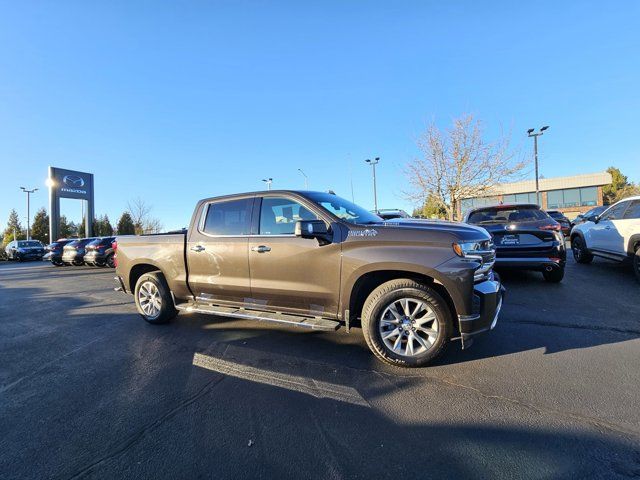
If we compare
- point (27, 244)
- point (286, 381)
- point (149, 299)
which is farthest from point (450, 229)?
point (27, 244)

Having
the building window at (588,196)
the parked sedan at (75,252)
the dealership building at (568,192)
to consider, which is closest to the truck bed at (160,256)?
the parked sedan at (75,252)

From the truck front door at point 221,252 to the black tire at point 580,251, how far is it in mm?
9625

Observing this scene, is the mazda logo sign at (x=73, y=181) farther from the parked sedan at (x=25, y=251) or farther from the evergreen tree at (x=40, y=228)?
the evergreen tree at (x=40, y=228)

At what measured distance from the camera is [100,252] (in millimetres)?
16609

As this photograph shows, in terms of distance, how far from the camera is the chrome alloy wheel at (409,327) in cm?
359

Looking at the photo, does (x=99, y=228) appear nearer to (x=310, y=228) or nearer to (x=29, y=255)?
(x=29, y=255)

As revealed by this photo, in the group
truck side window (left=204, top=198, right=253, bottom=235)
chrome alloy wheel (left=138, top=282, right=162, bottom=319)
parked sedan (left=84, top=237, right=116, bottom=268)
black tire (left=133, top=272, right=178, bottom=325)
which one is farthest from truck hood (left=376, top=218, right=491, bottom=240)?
parked sedan (left=84, top=237, right=116, bottom=268)

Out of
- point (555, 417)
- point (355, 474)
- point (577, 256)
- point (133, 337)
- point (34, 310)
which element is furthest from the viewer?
point (577, 256)

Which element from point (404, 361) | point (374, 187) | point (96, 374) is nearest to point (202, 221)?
point (96, 374)

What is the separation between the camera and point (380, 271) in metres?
3.86

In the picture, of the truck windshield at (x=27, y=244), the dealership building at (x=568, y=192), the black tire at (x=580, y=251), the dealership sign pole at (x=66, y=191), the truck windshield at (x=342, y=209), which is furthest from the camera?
the dealership building at (x=568, y=192)

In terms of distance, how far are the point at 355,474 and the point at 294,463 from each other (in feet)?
1.36

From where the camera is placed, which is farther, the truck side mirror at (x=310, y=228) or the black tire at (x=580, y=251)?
the black tire at (x=580, y=251)

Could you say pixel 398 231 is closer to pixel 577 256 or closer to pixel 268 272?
pixel 268 272
